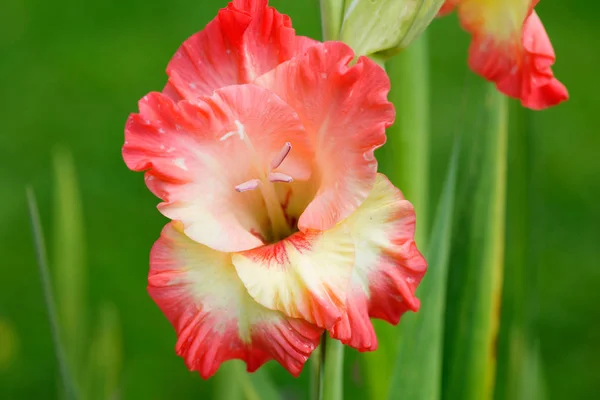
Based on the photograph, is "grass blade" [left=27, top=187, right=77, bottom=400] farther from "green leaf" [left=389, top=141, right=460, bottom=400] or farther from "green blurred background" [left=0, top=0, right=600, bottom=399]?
"green blurred background" [left=0, top=0, right=600, bottom=399]

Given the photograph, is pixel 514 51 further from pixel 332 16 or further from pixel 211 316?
pixel 211 316

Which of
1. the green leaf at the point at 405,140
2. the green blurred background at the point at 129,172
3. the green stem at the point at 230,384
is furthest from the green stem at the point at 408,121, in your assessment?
the green blurred background at the point at 129,172

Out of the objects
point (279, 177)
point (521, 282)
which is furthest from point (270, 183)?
point (521, 282)

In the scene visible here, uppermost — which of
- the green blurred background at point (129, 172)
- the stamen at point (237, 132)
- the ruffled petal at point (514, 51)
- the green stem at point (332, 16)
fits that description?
the green stem at point (332, 16)

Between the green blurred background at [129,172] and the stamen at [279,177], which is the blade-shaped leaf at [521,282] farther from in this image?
the green blurred background at [129,172]

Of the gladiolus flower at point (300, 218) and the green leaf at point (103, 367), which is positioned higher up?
the gladiolus flower at point (300, 218)

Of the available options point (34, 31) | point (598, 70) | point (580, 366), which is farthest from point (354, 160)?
point (34, 31)

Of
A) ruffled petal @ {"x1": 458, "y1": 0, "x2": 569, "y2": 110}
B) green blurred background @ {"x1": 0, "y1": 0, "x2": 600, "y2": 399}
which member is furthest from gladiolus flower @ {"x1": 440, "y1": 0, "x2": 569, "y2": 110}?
green blurred background @ {"x1": 0, "y1": 0, "x2": 600, "y2": 399}
